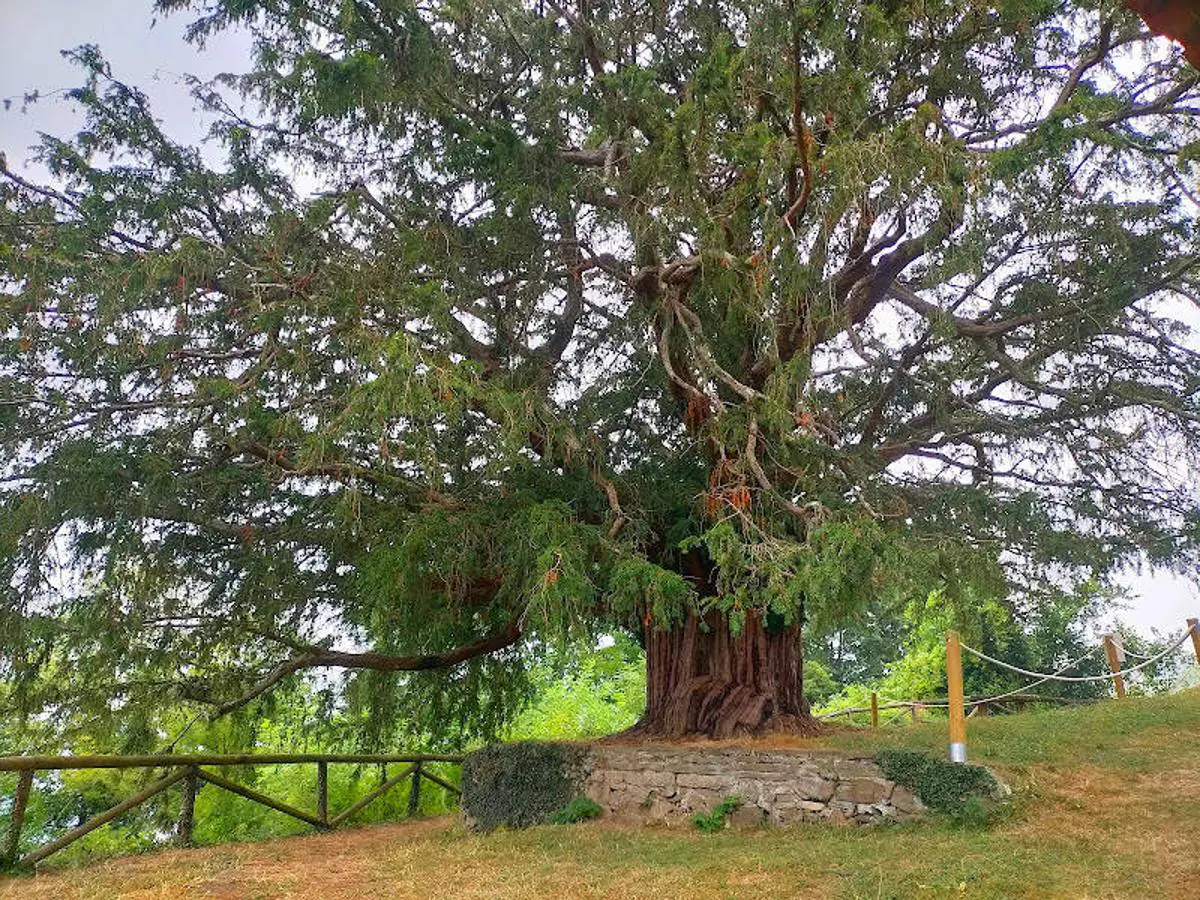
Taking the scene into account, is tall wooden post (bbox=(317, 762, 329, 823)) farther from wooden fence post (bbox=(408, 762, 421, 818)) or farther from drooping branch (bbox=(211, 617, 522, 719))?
wooden fence post (bbox=(408, 762, 421, 818))

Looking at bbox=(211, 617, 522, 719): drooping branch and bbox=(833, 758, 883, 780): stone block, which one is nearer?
bbox=(833, 758, 883, 780): stone block

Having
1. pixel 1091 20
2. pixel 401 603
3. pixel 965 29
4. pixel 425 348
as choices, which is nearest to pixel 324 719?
pixel 401 603

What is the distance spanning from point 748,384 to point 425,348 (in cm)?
342

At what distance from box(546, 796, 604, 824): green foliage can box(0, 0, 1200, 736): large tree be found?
1.65m

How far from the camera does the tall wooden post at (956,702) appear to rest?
6.85 m

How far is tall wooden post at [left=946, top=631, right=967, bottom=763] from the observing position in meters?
6.85

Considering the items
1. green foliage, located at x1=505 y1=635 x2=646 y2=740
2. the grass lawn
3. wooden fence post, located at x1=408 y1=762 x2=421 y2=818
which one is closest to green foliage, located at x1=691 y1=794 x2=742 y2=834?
the grass lawn

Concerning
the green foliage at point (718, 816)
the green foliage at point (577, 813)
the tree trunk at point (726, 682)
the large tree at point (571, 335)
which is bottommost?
the green foliage at point (577, 813)

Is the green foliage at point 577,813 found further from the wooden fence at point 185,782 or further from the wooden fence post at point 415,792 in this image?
the wooden fence post at point 415,792

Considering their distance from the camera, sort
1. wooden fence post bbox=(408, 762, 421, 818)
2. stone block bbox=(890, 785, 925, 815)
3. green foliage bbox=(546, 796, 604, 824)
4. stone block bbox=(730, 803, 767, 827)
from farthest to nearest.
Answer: wooden fence post bbox=(408, 762, 421, 818)
green foliage bbox=(546, 796, 604, 824)
stone block bbox=(730, 803, 767, 827)
stone block bbox=(890, 785, 925, 815)

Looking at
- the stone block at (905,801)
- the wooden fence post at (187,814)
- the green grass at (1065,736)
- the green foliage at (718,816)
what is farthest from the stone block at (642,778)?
the wooden fence post at (187,814)

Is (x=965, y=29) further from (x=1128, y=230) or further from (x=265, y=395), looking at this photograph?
(x=265, y=395)

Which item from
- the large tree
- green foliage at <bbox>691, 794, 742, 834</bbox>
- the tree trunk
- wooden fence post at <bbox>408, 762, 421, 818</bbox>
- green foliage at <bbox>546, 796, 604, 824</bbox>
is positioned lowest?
wooden fence post at <bbox>408, 762, 421, 818</bbox>

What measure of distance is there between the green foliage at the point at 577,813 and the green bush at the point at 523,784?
0.47 feet
